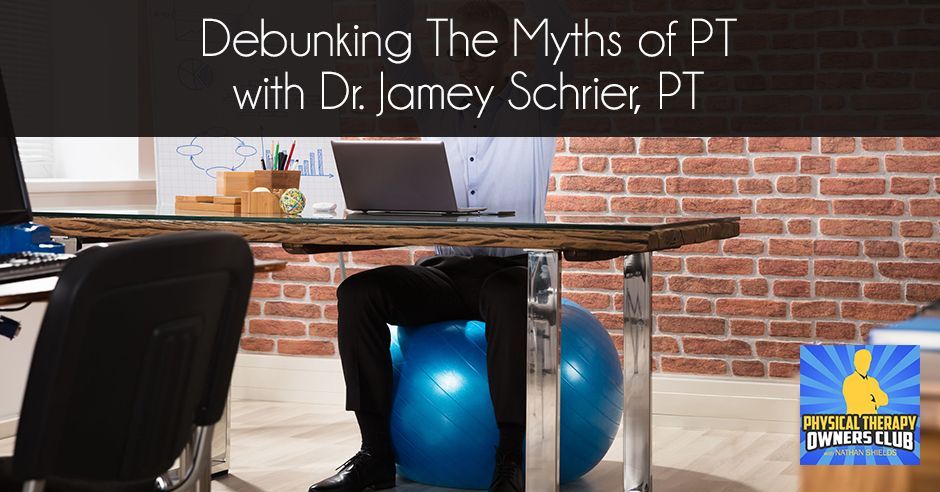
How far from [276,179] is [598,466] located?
128 centimetres

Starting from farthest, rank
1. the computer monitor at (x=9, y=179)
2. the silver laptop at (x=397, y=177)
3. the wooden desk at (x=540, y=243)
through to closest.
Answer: the silver laptop at (x=397, y=177)
the wooden desk at (x=540, y=243)
the computer monitor at (x=9, y=179)

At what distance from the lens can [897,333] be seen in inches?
32.7

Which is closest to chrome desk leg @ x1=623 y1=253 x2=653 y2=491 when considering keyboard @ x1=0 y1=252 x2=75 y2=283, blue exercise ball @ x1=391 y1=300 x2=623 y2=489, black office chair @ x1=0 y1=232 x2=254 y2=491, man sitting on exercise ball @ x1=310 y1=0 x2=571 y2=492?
blue exercise ball @ x1=391 y1=300 x2=623 y2=489

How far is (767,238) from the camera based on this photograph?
404 centimetres

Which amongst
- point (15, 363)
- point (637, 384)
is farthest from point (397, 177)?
point (15, 363)

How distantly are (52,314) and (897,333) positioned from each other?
904 mm

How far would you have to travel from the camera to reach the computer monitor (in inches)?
93.4

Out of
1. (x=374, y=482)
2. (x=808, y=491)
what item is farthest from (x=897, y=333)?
(x=374, y=482)

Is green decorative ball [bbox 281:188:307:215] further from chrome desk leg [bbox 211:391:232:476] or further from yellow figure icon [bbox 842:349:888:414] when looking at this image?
yellow figure icon [bbox 842:349:888:414]

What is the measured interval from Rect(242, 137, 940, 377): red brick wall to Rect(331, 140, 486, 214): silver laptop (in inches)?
47.0

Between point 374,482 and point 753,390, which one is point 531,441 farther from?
point 753,390

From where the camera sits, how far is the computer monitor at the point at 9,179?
2371mm
